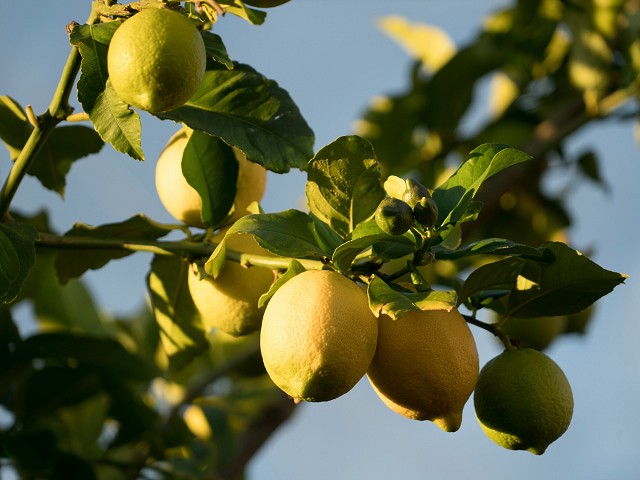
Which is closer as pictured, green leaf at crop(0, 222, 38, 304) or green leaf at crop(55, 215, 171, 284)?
green leaf at crop(0, 222, 38, 304)

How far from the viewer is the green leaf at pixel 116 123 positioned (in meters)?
0.82

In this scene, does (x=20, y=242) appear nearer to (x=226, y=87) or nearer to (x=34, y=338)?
(x=226, y=87)

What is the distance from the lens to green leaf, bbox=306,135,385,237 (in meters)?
0.85

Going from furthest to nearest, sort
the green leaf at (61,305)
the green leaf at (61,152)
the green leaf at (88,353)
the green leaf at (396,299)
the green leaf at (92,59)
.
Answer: the green leaf at (61,305) → the green leaf at (88,353) → the green leaf at (61,152) → the green leaf at (92,59) → the green leaf at (396,299)

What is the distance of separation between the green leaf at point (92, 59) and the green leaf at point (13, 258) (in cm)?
16

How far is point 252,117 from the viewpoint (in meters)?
0.95

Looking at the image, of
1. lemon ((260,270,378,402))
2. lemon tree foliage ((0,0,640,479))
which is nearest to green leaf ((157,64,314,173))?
lemon tree foliage ((0,0,640,479))

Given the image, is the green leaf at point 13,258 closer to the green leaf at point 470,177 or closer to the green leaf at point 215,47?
the green leaf at point 215,47

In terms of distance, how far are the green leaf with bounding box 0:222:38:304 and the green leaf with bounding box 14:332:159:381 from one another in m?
0.40

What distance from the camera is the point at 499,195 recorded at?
1936 millimetres

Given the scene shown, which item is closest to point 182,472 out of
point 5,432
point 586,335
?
point 5,432

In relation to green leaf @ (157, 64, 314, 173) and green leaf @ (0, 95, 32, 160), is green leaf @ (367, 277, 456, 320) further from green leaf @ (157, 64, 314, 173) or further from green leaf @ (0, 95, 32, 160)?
green leaf @ (0, 95, 32, 160)

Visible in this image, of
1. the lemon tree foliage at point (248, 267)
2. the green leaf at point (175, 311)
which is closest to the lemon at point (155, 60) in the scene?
the lemon tree foliage at point (248, 267)

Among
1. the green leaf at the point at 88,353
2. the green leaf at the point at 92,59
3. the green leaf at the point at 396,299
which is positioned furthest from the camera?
the green leaf at the point at 88,353
